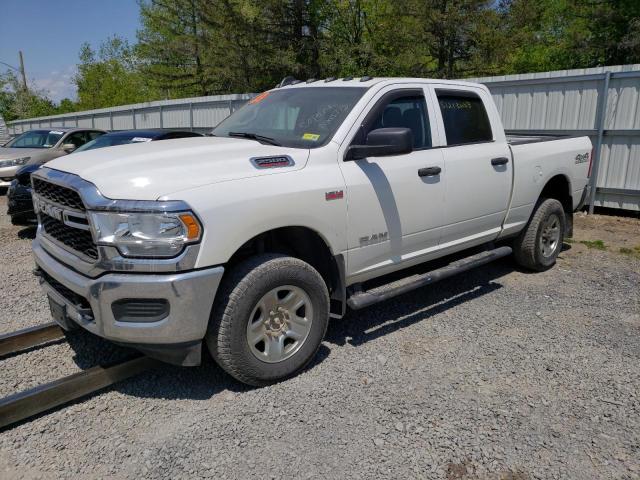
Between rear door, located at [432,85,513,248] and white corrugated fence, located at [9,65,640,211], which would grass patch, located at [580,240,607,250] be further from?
rear door, located at [432,85,513,248]

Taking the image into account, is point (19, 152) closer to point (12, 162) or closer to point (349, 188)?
point (12, 162)

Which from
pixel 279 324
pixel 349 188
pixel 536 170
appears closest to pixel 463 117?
pixel 536 170

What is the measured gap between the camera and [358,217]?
3.79 metres

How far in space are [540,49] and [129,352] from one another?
2669 cm

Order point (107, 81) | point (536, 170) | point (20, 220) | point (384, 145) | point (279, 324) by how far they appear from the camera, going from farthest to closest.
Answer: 1. point (107, 81)
2. point (20, 220)
3. point (536, 170)
4. point (384, 145)
5. point (279, 324)

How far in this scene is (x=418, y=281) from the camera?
4328mm

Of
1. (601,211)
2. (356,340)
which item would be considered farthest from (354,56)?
(356,340)

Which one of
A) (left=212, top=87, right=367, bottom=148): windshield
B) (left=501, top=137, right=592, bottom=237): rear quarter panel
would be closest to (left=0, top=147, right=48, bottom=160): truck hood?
(left=212, top=87, right=367, bottom=148): windshield

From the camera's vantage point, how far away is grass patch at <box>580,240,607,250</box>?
737cm

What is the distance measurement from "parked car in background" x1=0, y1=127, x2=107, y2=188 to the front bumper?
899cm

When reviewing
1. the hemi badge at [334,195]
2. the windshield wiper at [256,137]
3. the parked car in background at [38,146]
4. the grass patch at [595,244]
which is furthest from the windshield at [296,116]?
the parked car in background at [38,146]

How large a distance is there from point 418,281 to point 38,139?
1146 cm

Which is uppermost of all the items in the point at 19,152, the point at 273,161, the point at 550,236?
the point at 273,161

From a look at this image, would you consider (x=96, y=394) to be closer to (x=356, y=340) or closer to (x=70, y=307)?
(x=70, y=307)
